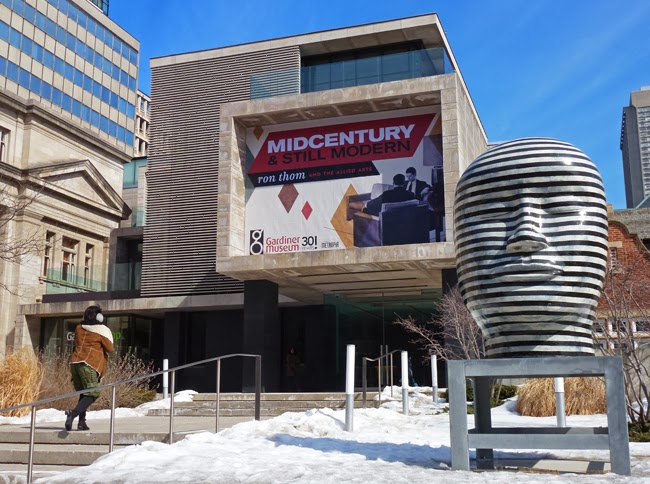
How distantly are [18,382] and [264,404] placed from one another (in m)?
5.56

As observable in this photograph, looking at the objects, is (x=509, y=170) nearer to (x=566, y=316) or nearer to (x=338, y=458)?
(x=566, y=316)

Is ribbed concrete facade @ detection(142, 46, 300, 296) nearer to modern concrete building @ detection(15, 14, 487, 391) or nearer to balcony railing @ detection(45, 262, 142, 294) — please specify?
modern concrete building @ detection(15, 14, 487, 391)

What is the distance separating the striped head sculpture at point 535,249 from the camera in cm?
698

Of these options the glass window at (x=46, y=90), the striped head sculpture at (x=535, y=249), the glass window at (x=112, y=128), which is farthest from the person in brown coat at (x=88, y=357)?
the glass window at (x=112, y=128)

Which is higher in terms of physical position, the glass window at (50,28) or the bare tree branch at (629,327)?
the glass window at (50,28)

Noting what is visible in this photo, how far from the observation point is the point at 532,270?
6988mm

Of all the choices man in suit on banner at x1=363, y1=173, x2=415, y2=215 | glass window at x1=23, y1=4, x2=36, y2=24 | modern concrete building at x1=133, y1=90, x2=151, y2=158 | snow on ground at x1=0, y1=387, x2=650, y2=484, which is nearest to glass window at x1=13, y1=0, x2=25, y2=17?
glass window at x1=23, y1=4, x2=36, y2=24

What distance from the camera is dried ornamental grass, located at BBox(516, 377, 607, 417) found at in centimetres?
Answer: 1378

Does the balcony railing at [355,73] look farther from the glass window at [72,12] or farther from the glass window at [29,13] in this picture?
the glass window at [72,12]

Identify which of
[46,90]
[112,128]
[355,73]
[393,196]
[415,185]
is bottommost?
[393,196]

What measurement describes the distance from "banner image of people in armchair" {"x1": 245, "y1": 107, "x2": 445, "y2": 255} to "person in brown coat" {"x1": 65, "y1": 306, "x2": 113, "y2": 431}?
41.6 ft

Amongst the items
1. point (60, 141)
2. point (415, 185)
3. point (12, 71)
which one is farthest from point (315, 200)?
point (12, 71)

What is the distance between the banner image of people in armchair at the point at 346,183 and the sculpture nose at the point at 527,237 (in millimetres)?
14336

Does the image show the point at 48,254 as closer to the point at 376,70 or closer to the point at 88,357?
the point at 376,70
